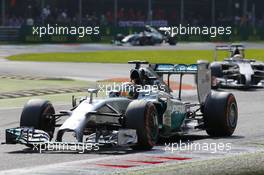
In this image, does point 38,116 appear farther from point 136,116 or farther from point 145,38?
point 145,38

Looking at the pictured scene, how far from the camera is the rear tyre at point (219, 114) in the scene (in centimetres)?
1438

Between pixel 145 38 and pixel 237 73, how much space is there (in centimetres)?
3135

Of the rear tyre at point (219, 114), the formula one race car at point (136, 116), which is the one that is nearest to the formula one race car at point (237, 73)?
the formula one race car at point (136, 116)

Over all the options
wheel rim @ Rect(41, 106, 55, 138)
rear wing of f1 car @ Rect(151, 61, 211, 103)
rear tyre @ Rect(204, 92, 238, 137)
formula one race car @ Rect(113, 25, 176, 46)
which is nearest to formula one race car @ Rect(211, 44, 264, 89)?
rear wing of f1 car @ Rect(151, 61, 211, 103)

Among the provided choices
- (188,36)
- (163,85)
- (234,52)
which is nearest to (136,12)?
(188,36)

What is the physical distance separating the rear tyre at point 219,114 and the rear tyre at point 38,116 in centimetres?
260

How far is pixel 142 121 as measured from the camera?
492 inches

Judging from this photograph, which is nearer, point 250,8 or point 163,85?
point 163,85

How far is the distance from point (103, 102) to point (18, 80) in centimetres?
1548

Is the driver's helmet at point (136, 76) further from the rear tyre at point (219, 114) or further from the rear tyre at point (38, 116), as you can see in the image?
the rear tyre at point (38, 116)

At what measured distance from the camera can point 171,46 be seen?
187 feet

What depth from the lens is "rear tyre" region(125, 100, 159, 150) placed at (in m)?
12.5

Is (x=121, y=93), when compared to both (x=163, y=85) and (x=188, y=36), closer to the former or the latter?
(x=163, y=85)

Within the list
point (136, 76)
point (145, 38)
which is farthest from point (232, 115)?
point (145, 38)
